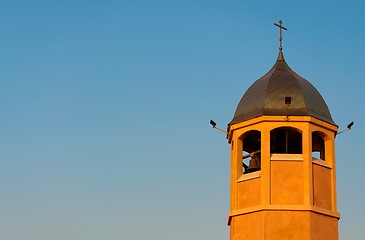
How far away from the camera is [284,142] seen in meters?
36.3

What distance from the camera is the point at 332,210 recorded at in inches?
1325

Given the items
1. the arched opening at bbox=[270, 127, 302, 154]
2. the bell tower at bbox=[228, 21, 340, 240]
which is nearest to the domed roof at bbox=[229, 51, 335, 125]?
the bell tower at bbox=[228, 21, 340, 240]

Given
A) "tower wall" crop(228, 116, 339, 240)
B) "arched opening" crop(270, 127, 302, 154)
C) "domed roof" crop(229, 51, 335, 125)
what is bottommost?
"tower wall" crop(228, 116, 339, 240)

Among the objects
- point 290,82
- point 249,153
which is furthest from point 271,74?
point 249,153

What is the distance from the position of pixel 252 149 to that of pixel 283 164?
3860 mm

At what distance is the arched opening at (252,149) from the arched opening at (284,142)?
2.07 ft

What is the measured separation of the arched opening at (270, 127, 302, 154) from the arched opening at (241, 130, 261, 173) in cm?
63

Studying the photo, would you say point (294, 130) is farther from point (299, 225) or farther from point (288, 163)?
point (299, 225)

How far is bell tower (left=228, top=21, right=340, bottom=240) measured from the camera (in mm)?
32531

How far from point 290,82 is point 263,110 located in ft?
6.33

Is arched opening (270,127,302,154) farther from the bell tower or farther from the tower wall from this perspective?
the tower wall

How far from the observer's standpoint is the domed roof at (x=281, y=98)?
34.2m

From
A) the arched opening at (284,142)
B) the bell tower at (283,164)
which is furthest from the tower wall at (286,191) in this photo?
the arched opening at (284,142)

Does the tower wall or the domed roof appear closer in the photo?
the tower wall
